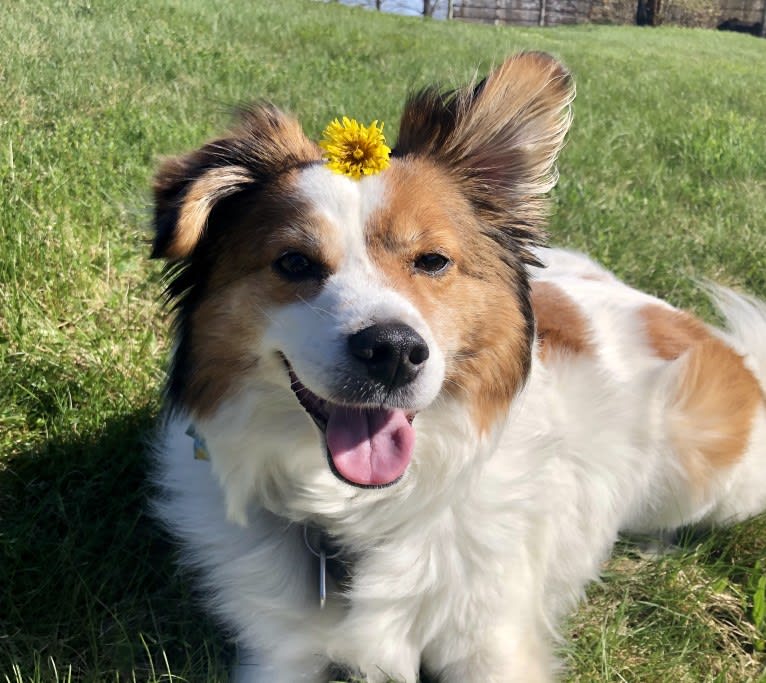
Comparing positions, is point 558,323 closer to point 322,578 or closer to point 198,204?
point 322,578

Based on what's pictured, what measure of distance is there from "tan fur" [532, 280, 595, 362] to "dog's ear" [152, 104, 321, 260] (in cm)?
117

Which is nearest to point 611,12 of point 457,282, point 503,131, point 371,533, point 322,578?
point 503,131

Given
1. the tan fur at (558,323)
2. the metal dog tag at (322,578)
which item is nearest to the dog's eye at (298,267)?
the metal dog tag at (322,578)

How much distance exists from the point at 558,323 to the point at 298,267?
138 cm

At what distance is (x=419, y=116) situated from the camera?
2.82 m

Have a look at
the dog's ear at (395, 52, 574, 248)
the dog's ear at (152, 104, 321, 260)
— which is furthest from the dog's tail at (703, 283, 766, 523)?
the dog's ear at (152, 104, 321, 260)

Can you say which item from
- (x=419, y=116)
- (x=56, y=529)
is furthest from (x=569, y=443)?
(x=56, y=529)

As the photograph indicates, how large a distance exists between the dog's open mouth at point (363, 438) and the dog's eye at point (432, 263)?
455mm

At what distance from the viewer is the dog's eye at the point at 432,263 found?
2441 millimetres

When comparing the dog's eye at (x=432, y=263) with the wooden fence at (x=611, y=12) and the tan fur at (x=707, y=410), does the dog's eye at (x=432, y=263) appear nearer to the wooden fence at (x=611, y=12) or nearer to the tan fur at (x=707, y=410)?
the tan fur at (x=707, y=410)

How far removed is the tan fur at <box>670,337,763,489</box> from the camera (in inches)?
130

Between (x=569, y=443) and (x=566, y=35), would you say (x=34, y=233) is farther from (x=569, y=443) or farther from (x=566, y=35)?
(x=566, y=35)

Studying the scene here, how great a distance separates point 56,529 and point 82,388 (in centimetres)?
71

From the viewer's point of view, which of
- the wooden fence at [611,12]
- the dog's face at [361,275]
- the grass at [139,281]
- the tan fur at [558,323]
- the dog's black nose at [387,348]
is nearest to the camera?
the dog's black nose at [387,348]
